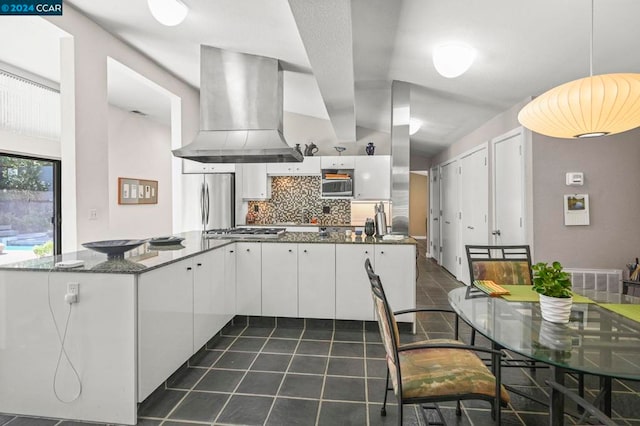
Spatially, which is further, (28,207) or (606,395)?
(28,207)

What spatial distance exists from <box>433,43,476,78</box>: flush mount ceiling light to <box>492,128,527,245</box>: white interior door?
150 cm

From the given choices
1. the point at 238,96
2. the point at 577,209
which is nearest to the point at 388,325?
the point at 577,209

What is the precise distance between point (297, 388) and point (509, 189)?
3444 millimetres

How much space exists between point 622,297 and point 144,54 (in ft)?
16.6

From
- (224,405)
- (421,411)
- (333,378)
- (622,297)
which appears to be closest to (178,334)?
(224,405)

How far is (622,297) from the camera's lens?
2115 mm

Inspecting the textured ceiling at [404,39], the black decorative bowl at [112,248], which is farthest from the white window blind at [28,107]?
the black decorative bowl at [112,248]

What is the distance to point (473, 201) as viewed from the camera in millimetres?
5332

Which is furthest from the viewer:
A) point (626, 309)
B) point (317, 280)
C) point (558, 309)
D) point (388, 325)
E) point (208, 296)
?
point (317, 280)

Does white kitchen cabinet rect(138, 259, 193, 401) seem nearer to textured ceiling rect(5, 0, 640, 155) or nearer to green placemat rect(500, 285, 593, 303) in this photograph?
textured ceiling rect(5, 0, 640, 155)

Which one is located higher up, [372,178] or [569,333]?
[372,178]

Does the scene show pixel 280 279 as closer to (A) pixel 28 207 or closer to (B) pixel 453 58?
(B) pixel 453 58

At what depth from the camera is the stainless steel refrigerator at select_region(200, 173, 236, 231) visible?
564cm

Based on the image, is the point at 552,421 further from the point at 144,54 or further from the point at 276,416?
the point at 144,54
